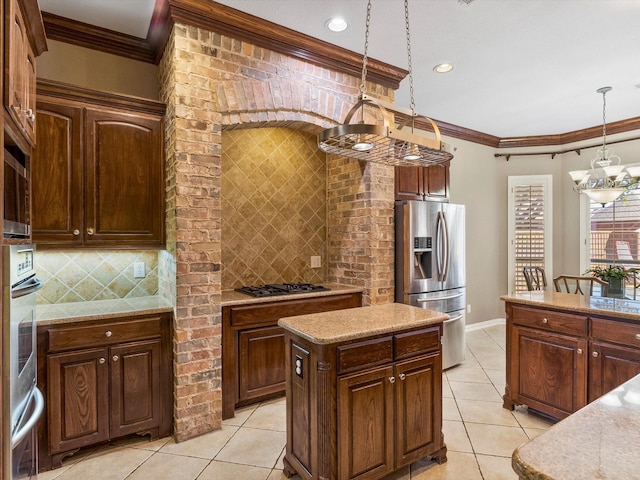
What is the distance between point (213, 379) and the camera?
2.72 meters

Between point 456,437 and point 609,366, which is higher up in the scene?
point 609,366

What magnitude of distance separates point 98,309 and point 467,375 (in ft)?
11.3

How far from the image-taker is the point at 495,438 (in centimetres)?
264

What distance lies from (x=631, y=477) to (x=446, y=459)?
5.93ft

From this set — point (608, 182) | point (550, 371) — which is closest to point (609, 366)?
point (550, 371)

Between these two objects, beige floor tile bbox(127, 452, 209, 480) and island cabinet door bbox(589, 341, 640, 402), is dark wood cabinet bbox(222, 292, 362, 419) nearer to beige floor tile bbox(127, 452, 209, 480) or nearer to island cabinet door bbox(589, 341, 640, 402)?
beige floor tile bbox(127, 452, 209, 480)

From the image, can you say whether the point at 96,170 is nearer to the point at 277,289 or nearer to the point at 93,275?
the point at 93,275

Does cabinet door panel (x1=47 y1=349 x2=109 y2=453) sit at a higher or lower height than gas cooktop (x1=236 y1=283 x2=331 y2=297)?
lower

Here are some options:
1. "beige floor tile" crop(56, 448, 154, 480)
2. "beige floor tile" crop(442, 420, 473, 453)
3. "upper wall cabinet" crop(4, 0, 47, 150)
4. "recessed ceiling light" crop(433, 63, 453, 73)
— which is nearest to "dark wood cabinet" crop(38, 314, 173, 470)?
"beige floor tile" crop(56, 448, 154, 480)

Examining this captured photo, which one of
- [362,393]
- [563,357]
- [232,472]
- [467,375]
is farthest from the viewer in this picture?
[467,375]

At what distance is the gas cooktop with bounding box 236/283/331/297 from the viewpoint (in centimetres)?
320

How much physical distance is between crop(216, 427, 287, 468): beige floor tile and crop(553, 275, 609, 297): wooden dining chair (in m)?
2.88

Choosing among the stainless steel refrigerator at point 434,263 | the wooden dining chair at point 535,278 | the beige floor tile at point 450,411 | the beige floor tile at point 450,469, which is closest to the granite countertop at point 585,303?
the stainless steel refrigerator at point 434,263

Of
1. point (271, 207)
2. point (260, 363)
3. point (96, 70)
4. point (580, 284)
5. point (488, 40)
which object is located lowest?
point (260, 363)
